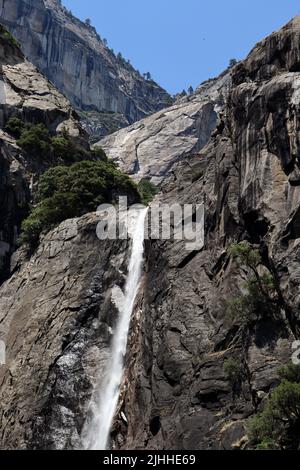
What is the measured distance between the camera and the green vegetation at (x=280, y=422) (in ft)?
Answer: 67.7

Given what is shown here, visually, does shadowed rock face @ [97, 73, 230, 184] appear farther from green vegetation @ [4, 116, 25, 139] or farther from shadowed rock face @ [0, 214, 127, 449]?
shadowed rock face @ [0, 214, 127, 449]

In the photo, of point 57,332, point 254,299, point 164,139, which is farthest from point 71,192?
point 164,139

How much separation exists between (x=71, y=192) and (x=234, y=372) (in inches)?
917

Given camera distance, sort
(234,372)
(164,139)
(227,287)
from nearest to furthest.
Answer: (234,372), (227,287), (164,139)

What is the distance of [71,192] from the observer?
45156mm

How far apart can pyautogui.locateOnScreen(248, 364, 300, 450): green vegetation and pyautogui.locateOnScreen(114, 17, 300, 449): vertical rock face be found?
126 cm

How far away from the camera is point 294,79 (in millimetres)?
30219

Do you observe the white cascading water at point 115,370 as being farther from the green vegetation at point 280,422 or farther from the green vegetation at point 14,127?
the green vegetation at point 14,127

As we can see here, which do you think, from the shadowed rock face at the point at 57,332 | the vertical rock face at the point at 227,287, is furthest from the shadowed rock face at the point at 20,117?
the vertical rock face at the point at 227,287

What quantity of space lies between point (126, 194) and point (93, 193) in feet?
14.0

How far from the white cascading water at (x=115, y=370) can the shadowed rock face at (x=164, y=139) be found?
56.4 meters

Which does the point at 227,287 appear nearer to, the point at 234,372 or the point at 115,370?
the point at 234,372

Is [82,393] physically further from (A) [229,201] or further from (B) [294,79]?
(B) [294,79]
